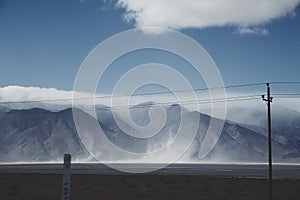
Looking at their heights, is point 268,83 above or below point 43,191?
above

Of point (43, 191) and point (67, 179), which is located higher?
point (67, 179)

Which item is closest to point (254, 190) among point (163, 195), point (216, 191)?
point (216, 191)

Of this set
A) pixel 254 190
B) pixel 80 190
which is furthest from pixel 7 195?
pixel 254 190

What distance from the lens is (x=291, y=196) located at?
35.8 m

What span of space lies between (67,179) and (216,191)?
95.9 ft

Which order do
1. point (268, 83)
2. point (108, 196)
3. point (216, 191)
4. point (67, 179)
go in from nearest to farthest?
1. point (67, 179)
2. point (268, 83)
3. point (108, 196)
4. point (216, 191)

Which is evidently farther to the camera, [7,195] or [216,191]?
[216,191]

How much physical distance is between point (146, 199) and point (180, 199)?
289 centimetres

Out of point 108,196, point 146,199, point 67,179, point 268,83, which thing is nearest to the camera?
point 67,179

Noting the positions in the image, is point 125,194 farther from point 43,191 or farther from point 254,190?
point 254,190

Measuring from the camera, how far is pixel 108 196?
3631 centimetres

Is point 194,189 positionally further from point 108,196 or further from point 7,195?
point 7,195

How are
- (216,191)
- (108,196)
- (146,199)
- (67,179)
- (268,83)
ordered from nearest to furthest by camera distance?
1. (67,179)
2. (268,83)
3. (146,199)
4. (108,196)
5. (216,191)

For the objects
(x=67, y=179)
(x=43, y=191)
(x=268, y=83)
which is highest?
(x=268, y=83)
